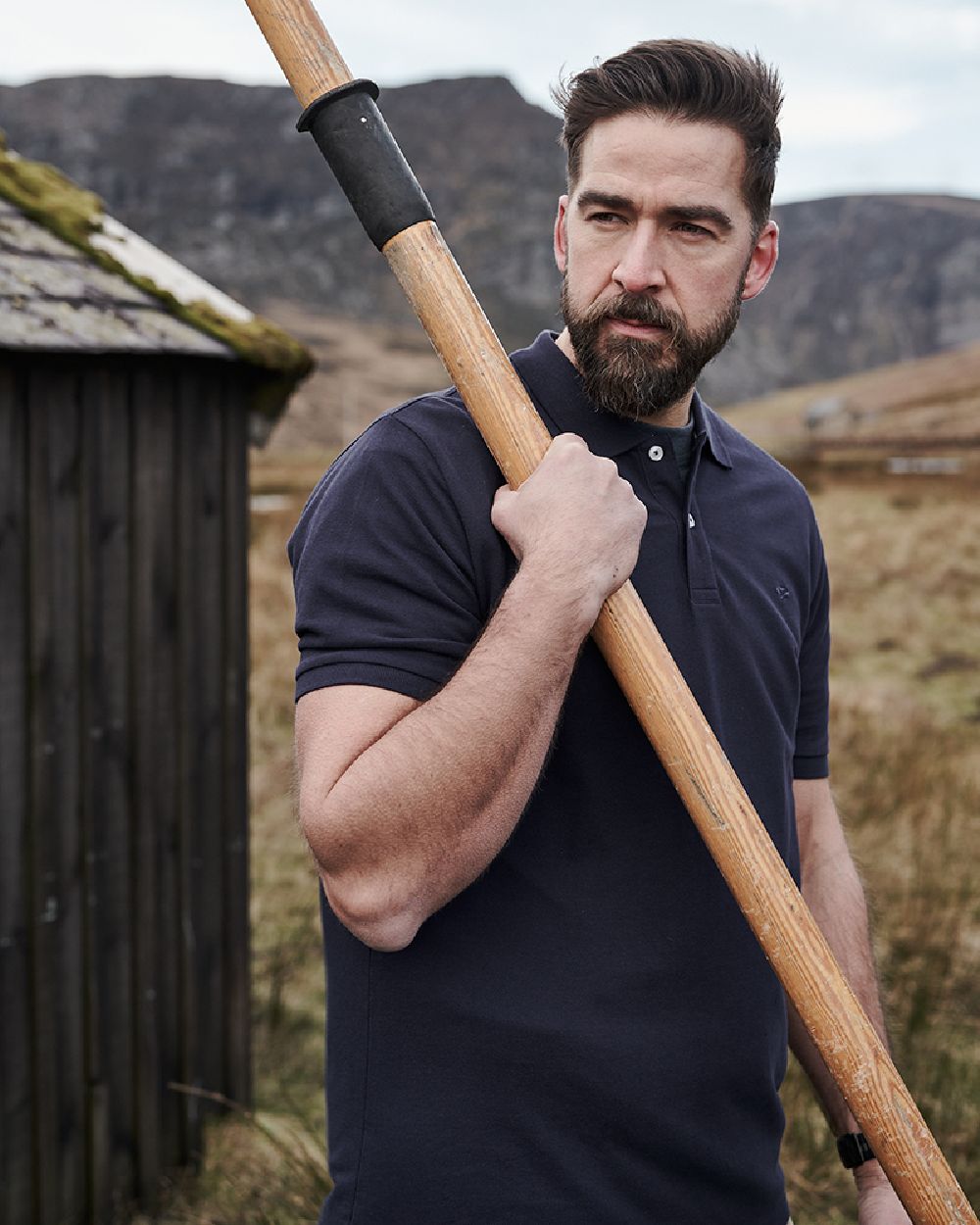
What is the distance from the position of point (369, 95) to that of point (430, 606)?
2.37ft

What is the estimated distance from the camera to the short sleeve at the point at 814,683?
2.21m

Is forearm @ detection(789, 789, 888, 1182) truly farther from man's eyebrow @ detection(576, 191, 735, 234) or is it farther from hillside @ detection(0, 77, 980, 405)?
hillside @ detection(0, 77, 980, 405)

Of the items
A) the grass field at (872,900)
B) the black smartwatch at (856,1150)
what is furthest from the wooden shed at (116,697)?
the black smartwatch at (856,1150)

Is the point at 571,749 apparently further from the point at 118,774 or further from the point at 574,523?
the point at 118,774

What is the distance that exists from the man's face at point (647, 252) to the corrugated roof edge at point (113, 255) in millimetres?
2470

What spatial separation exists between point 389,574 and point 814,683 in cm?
98

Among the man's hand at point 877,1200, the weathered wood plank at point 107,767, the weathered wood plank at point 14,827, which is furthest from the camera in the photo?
the weathered wood plank at point 107,767

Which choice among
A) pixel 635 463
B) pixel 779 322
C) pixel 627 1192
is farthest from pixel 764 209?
pixel 779 322

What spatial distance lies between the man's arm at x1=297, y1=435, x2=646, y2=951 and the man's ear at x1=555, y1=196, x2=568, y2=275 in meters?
0.60

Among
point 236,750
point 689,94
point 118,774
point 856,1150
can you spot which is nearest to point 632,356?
point 689,94

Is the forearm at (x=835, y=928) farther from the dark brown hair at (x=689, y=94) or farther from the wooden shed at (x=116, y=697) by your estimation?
the wooden shed at (x=116, y=697)

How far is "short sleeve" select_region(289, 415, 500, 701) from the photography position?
1.56 m

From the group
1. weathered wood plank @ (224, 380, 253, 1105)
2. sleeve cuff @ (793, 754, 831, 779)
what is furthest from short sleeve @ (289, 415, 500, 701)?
weathered wood plank @ (224, 380, 253, 1105)

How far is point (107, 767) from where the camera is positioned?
403cm
